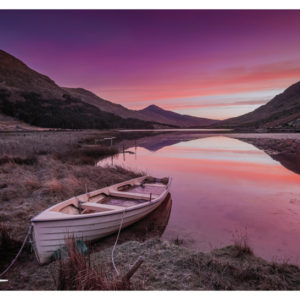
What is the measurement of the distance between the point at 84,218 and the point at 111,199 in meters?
3.35

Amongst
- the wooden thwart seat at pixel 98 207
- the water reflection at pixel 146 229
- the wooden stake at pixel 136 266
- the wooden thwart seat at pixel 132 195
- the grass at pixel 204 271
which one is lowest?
the water reflection at pixel 146 229

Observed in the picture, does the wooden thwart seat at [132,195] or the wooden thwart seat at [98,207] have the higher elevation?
the wooden thwart seat at [98,207]

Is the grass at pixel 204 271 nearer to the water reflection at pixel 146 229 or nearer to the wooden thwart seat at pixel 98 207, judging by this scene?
the water reflection at pixel 146 229

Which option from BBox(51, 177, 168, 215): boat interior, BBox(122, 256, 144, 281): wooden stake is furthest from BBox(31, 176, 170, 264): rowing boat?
BBox(122, 256, 144, 281): wooden stake

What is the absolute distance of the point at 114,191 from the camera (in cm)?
899

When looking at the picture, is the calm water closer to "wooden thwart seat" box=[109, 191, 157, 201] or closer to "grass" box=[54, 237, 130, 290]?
"wooden thwart seat" box=[109, 191, 157, 201]

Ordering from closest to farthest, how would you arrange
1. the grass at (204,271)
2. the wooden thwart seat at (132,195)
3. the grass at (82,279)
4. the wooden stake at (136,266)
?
the wooden stake at (136,266) → the grass at (82,279) → the grass at (204,271) → the wooden thwart seat at (132,195)

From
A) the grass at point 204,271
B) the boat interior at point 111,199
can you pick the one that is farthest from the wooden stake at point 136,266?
the boat interior at point 111,199

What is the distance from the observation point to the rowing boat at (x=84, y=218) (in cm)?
473

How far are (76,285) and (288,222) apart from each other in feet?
24.8

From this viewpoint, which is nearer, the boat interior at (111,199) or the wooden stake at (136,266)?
the wooden stake at (136,266)

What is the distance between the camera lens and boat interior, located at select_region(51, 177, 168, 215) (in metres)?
6.53
